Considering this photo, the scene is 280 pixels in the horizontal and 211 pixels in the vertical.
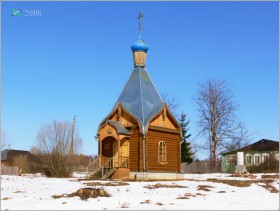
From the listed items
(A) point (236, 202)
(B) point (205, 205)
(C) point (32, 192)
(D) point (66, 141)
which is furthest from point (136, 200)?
(D) point (66, 141)

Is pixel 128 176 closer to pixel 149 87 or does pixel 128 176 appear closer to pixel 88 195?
pixel 149 87

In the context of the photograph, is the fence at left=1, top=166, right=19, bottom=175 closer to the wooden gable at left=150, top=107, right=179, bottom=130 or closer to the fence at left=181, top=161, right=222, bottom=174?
the fence at left=181, top=161, right=222, bottom=174

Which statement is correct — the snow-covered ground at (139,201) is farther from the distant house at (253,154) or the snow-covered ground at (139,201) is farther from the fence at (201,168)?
the distant house at (253,154)

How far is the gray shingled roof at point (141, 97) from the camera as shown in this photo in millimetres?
25969

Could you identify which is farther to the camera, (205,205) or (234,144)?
(234,144)

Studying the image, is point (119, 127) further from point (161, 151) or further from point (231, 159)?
point (231, 159)

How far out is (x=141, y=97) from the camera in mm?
26750

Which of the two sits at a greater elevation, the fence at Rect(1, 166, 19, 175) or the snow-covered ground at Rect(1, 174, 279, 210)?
the fence at Rect(1, 166, 19, 175)

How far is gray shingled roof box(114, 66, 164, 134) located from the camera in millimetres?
25969

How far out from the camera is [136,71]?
28.4 meters

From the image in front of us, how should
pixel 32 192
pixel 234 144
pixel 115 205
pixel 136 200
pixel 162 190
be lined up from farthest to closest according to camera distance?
pixel 234 144, pixel 162 190, pixel 32 192, pixel 136 200, pixel 115 205

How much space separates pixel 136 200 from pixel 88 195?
5.52 feet

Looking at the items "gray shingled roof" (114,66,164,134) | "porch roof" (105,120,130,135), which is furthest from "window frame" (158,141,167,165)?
"porch roof" (105,120,130,135)

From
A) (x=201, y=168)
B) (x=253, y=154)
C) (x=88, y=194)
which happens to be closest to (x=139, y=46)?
→ (x=88, y=194)
